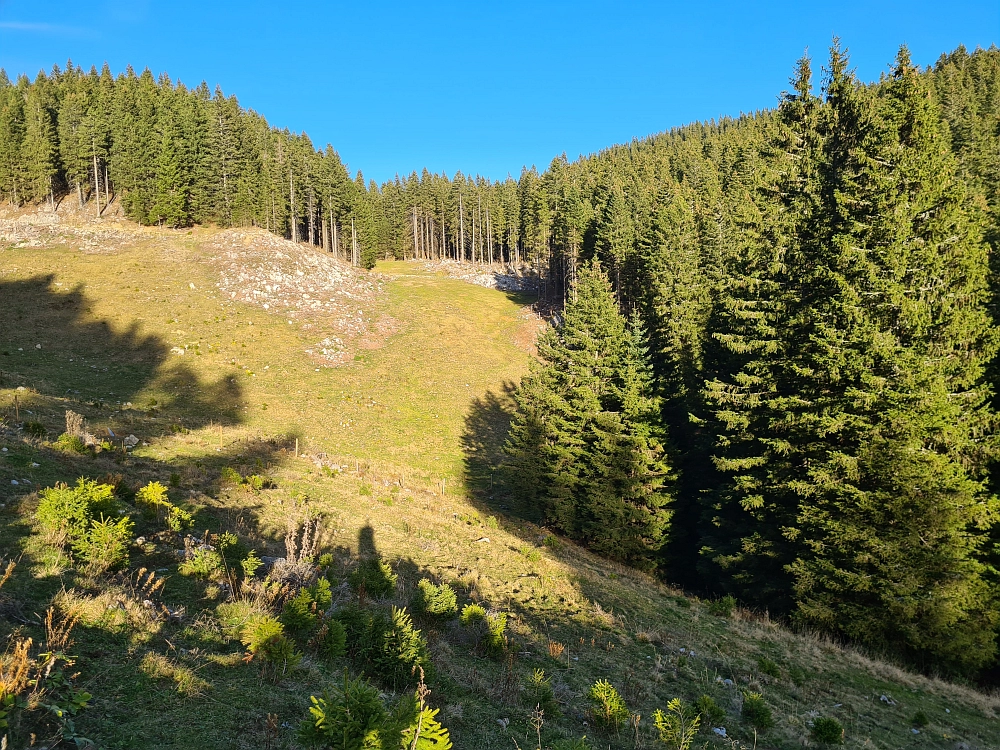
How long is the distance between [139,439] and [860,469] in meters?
26.3

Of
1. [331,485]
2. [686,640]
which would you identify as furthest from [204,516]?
[686,640]

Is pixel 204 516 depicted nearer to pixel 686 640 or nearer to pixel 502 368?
pixel 686 640

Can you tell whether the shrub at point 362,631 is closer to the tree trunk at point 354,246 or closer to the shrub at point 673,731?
the shrub at point 673,731

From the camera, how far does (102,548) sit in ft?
25.0

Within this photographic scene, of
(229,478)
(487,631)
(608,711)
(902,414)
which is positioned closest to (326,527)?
(229,478)

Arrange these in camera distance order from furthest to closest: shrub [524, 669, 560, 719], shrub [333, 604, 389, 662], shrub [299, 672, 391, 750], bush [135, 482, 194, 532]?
1. bush [135, 482, 194, 532]
2. shrub [524, 669, 560, 719]
3. shrub [333, 604, 389, 662]
4. shrub [299, 672, 391, 750]

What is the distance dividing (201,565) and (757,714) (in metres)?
10.3

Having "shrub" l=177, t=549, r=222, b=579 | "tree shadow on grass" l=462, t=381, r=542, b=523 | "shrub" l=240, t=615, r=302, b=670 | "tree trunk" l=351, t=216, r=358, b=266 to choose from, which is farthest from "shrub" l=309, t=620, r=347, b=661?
"tree trunk" l=351, t=216, r=358, b=266

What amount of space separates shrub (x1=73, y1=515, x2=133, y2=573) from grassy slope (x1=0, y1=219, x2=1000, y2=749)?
0.35m

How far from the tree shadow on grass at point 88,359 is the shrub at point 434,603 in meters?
26.5

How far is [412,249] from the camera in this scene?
385ft

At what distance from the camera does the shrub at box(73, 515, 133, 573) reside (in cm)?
751

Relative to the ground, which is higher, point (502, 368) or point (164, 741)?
point (502, 368)

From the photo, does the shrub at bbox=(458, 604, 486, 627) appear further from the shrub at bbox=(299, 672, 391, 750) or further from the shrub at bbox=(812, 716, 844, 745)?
the shrub at bbox=(812, 716, 844, 745)
